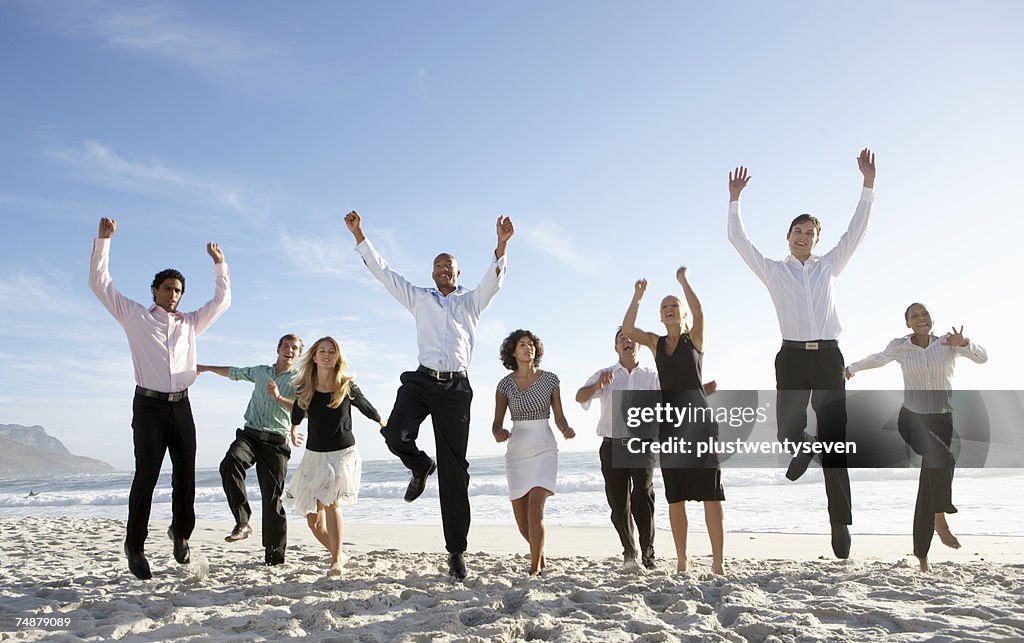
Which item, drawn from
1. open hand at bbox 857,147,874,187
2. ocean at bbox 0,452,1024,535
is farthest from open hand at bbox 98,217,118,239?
ocean at bbox 0,452,1024,535

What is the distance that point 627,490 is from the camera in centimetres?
564

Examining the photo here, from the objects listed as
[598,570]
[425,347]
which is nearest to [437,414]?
[425,347]

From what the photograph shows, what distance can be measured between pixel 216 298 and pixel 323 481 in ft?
5.73

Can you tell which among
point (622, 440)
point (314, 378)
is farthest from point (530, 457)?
point (314, 378)

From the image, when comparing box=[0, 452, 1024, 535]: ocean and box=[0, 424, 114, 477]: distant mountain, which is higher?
box=[0, 452, 1024, 535]: ocean

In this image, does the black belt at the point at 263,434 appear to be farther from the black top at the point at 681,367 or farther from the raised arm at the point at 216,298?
the black top at the point at 681,367

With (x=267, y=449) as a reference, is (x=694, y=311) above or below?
above

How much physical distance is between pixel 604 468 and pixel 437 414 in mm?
1664

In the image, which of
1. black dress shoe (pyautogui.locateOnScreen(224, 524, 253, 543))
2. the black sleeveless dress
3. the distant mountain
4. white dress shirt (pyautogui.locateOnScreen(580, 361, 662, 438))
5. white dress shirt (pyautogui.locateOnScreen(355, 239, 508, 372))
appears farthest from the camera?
the distant mountain

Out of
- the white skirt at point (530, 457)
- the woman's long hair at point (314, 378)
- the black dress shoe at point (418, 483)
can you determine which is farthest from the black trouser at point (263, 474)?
the white skirt at point (530, 457)

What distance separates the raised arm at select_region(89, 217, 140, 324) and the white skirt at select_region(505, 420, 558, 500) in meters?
3.06

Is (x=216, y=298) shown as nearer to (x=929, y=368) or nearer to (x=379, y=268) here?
(x=379, y=268)

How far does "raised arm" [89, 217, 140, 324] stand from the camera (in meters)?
4.98

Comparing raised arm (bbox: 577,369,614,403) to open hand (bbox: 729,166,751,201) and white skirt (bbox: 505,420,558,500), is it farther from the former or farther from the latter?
open hand (bbox: 729,166,751,201)
